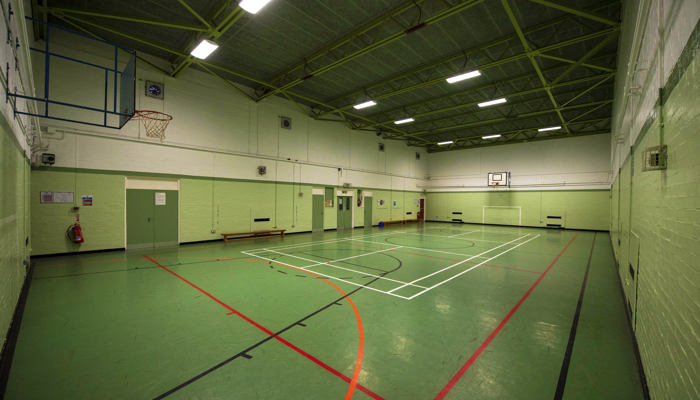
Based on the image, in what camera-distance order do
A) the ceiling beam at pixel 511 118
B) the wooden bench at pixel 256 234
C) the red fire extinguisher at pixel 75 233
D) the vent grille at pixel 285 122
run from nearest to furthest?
1. the red fire extinguisher at pixel 75 233
2. the wooden bench at pixel 256 234
3. the ceiling beam at pixel 511 118
4. the vent grille at pixel 285 122

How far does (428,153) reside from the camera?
27.5 m

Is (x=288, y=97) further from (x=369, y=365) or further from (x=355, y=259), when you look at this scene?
(x=369, y=365)

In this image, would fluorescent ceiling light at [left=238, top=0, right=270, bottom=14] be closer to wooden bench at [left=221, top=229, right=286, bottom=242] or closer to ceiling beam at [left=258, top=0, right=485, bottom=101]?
ceiling beam at [left=258, top=0, right=485, bottom=101]

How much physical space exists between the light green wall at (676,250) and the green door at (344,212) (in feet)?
53.1

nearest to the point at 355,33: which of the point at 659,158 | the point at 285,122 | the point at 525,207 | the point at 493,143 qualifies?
the point at 285,122

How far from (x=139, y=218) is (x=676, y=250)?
13.8 metres

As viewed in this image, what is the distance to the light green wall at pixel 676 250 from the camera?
175 centimetres

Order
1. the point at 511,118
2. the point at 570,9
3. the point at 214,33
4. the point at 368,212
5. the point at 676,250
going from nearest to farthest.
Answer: the point at 676,250, the point at 570,9, the point at 214,33, the point at 511,118, the point at 368,212

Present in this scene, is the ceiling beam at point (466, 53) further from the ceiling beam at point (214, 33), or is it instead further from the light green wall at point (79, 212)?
the light green wall at point (79, 212)

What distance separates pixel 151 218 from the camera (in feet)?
36.3

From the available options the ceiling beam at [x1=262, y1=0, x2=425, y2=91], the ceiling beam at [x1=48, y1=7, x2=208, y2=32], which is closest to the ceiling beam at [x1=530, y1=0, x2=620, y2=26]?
the ceiling beam at [x1=262, y1=0, x2=425, y2=91]

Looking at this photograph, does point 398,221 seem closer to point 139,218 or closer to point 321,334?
point 139,218

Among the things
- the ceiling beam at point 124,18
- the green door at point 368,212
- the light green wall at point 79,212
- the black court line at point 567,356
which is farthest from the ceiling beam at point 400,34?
the green door at point 368,212

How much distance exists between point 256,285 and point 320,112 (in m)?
12.8
